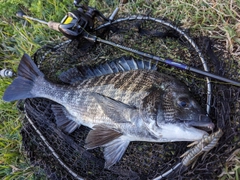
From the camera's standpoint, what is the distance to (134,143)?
9.64 feet

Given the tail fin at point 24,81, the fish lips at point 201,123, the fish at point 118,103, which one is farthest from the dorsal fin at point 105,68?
the fish lips at point 201,123

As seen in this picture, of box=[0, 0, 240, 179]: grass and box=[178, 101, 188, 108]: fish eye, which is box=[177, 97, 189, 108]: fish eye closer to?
box=[178, 101, 188, 108]: fish eye

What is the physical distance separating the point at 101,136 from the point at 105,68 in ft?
2.44

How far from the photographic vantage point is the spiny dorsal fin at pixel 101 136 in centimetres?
267

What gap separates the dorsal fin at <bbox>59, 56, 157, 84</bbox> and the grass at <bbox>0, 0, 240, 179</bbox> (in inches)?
26.9

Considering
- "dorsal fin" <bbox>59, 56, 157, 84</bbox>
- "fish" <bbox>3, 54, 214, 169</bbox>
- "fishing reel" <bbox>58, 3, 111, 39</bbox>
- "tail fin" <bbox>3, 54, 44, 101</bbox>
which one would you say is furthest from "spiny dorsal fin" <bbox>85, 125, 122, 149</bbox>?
"fishing reel" <bbox>58, 3, 111, 39</bbox>

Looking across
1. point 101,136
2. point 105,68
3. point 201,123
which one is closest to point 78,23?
point 105,68

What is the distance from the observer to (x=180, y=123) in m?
2.28

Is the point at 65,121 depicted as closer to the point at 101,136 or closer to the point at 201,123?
the point at 101,136

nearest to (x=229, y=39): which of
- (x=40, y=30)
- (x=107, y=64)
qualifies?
(x=107, y=64)

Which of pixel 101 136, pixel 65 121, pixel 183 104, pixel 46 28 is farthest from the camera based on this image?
pixel 46 28

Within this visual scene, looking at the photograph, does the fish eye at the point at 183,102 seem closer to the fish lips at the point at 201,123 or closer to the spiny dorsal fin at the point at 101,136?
the fish lips at the point at 201,123

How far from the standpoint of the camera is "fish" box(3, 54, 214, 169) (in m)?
2.35

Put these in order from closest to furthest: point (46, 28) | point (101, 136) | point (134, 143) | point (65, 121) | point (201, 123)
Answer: point (201, 123)
point (101, 136)
point (134, 143)
point (65, 121)
point (46, 28)
